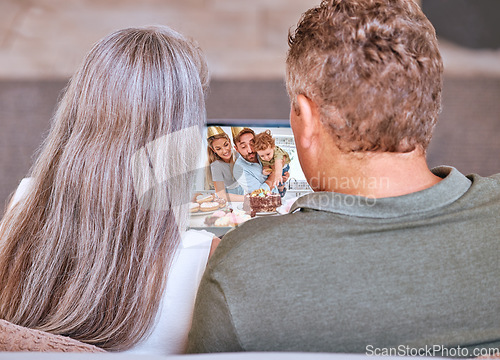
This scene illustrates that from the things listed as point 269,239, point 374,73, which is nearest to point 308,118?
point 374,73

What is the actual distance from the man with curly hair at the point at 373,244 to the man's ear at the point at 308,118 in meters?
0.03

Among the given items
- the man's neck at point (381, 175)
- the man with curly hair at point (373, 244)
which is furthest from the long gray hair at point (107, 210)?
the man's neck at point (381, 175)

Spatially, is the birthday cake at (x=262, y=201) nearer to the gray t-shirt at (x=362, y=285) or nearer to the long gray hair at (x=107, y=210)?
the long gray hair at (x=107, y=210)

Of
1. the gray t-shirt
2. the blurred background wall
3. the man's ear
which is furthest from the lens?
the blurred background wall

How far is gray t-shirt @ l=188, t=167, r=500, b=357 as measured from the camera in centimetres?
63

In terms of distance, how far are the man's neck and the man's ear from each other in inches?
2.4

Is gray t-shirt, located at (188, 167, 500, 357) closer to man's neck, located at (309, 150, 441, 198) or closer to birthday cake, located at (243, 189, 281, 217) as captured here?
man's neck, located at (309, 150, 441, 198)

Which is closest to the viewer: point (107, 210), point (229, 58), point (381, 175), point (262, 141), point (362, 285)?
point (362, 285)

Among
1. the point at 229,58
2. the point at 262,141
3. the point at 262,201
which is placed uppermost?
the point at 229,58

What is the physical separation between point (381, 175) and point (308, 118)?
15 cm

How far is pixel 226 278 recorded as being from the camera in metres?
0.65

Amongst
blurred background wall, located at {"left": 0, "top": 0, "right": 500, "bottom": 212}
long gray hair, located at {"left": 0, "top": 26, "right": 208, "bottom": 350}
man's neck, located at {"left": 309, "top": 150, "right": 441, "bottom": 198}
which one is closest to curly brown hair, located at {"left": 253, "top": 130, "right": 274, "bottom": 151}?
long gray hair, located at {"left": 0, "top": 26, "right": 208, "bottom": 350}

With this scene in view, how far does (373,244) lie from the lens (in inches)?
25.2

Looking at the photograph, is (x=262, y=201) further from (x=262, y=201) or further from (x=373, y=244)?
(x=373, y=244)
